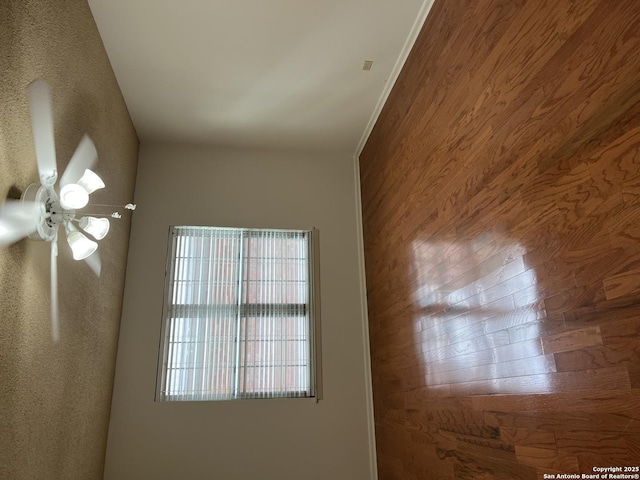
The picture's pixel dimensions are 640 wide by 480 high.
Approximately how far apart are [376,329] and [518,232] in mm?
1850

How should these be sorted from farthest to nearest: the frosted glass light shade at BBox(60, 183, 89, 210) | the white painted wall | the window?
the window, the white painted wall, the frosted glass light shade at BBox(60, 183, 89, 210)

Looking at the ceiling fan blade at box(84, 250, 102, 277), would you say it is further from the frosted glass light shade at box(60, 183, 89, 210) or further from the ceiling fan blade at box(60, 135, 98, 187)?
the frosted glass light shade at box(60, 183, 89, 210)

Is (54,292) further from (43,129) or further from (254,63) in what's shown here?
(254,63)

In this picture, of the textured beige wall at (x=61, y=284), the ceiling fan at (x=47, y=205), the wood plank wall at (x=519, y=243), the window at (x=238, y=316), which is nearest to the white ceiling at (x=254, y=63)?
the textured beige wall at (x=61, y=284)

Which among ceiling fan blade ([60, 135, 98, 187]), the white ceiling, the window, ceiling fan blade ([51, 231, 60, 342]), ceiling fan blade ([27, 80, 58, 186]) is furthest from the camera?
the window

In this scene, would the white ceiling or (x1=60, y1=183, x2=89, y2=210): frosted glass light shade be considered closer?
(x1=60, y1=183, x2=89, y2=210): frosted glass light shade

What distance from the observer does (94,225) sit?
2.14 m

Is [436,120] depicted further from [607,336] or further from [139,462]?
[139,462]

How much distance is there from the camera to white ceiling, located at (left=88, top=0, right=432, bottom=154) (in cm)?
258

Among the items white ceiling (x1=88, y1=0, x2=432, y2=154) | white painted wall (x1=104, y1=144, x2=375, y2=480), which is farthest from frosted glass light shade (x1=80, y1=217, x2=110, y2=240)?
white painted wall (x1=104, y1=144, x2=375, y2=480)

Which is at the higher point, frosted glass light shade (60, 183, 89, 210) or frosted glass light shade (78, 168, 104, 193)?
frosted glass light shade (78, 168, 104, 193)

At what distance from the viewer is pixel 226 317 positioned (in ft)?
11.6

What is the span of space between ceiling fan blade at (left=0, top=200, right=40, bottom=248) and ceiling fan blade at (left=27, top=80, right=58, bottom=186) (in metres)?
0.19

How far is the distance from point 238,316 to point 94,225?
1.59 meters
